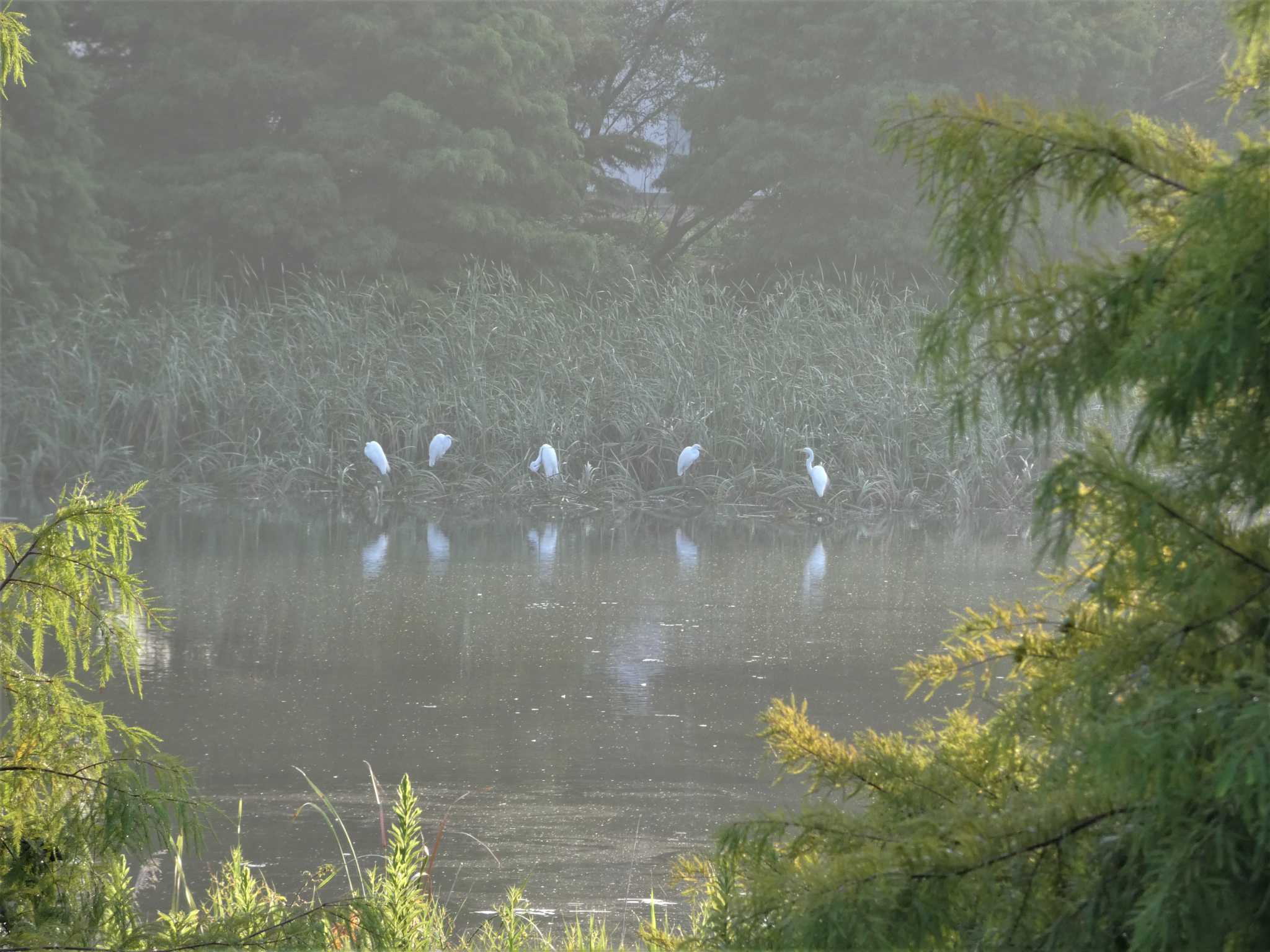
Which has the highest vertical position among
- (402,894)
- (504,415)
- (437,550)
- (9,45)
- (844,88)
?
(844,88)

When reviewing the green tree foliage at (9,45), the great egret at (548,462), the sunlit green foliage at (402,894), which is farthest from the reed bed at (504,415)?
the green tree foliage at (9,45)

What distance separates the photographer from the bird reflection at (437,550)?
28.9 ft

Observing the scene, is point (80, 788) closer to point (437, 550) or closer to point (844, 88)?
point (437, 550)

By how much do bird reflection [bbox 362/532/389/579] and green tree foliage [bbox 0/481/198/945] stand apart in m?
6.38

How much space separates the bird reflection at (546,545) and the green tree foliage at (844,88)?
30.8ft

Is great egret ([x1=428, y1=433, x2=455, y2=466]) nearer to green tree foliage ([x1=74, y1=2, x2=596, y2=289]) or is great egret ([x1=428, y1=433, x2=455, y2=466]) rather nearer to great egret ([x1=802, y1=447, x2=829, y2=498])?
great egret ([x1=802, y1=447, x2=829, y2=498])

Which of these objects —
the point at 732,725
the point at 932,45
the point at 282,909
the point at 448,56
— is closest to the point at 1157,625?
the point at 282,909

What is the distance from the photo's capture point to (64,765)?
205cm

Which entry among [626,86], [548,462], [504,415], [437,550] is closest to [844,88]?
[626,86]

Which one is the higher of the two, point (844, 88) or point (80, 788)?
point (844, 88)

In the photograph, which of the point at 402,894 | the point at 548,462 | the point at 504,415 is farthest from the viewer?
the point at 504,415

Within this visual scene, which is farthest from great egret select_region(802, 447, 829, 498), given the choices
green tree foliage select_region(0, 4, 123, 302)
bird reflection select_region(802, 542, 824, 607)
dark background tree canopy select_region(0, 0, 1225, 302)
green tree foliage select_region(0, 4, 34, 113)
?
green tree foliage select_region(0, 4, 34, 113)

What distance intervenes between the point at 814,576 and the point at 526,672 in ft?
10.3

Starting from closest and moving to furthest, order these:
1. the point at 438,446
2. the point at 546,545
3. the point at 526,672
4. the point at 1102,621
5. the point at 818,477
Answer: the point at 1102,621, the point at 526,672, the point at 546,545, the point at 818,477, the point at 438,446
